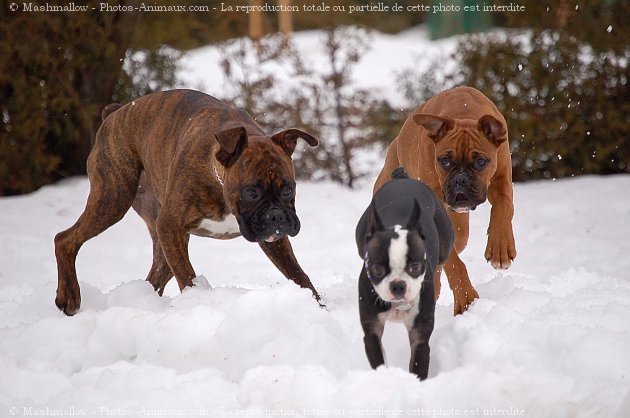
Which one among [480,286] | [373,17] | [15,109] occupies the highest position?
[373,17]

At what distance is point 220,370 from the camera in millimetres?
4449

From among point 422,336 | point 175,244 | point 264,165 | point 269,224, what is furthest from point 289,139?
point 422,336

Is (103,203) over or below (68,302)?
over

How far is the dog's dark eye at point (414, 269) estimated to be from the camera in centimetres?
400

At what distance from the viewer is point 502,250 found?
5777mm

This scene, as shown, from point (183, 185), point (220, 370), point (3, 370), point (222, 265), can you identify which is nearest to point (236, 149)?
point (183, 185)

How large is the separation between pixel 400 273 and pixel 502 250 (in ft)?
6.47

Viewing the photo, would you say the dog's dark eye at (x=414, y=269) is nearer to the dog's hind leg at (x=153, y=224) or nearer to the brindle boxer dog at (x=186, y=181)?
the brindle boxer dog at (x=186, y=181)

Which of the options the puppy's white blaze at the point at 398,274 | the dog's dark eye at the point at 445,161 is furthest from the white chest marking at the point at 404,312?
the dog's dark eye at the point at 445,161

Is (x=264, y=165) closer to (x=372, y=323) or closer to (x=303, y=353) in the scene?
(x=303, y=353)

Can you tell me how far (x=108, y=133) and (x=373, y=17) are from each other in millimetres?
5166

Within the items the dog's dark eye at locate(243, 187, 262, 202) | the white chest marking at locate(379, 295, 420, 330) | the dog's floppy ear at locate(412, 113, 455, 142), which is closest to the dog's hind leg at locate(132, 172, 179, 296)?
the dog's dark eye at locate(243, 187, 262, 202)

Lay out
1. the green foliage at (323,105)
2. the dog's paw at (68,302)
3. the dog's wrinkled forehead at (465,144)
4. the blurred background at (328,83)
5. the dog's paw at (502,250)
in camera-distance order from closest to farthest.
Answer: the dog's wrinkled forehead at (465,144), the dog's paw at (502,250), the dog's paw at (68,302), the blurred background at (328,83), the green foliage at (323,105)

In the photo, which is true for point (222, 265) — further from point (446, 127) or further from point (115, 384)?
point (115, 384)
